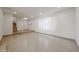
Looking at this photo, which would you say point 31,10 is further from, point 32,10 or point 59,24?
point 59,24

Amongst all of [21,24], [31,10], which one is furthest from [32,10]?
[21,24]

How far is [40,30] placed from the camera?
1.85 m

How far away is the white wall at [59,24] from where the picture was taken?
1.61 meters

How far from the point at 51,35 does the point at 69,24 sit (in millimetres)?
406

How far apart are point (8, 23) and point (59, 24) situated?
3.32 feet

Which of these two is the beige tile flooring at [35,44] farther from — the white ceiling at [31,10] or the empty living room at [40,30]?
the white ceiling at [31,10]

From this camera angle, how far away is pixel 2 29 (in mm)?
1643

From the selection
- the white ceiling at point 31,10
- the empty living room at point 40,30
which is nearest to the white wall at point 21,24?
the empty living room at point 40,30

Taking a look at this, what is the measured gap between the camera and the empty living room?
5.26 feet

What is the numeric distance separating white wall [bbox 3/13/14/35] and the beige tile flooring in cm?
12

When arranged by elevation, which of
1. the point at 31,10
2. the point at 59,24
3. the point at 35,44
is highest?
the point at 31,10

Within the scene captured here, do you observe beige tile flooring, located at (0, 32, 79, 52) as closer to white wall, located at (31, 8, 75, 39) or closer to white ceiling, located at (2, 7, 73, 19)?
white wall, located at (31, 8, 75, 39)
